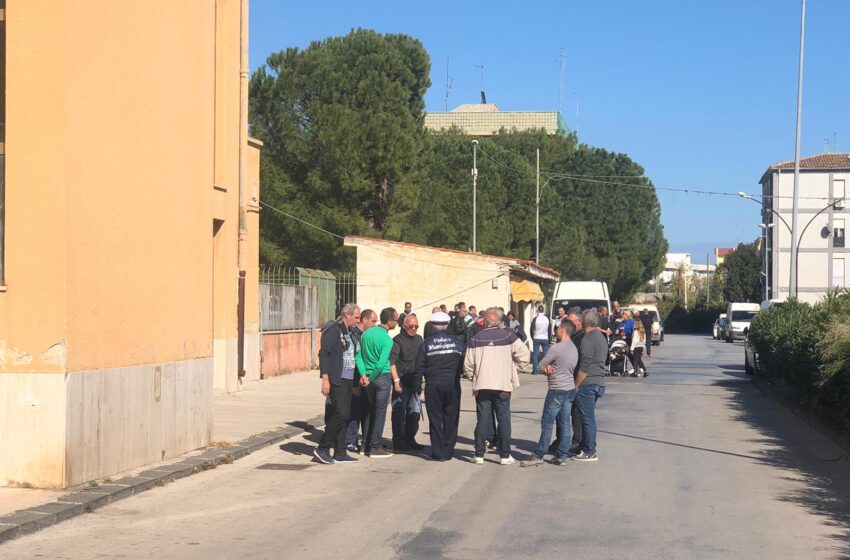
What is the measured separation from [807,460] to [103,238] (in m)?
8.34

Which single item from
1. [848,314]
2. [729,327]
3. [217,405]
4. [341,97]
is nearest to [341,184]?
[341,97]

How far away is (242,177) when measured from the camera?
21.5 meters

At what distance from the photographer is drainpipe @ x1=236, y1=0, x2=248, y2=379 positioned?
845 inches

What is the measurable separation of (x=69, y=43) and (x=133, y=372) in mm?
3314

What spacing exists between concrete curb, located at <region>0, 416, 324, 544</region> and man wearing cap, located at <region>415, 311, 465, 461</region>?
7.61 feet

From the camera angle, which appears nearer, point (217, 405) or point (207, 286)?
point (207, 286)

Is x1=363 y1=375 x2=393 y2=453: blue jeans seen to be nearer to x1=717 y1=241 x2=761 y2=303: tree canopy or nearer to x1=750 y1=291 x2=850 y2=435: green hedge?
x1=750 y1=291 x2=850 y2=435: green hedge

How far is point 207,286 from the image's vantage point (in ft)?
44.3

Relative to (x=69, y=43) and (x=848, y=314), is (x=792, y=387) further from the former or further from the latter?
(x=69, y=43)

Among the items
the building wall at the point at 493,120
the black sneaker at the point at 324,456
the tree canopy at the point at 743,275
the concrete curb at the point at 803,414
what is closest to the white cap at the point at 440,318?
the black sneaker at the point at 324,456

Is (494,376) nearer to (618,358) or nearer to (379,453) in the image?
(379,453)

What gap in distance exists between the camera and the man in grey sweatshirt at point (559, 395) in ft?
41.8

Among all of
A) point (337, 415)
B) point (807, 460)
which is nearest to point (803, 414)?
point (807, 460)

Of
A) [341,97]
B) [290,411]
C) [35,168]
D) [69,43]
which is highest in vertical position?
[341,97]
